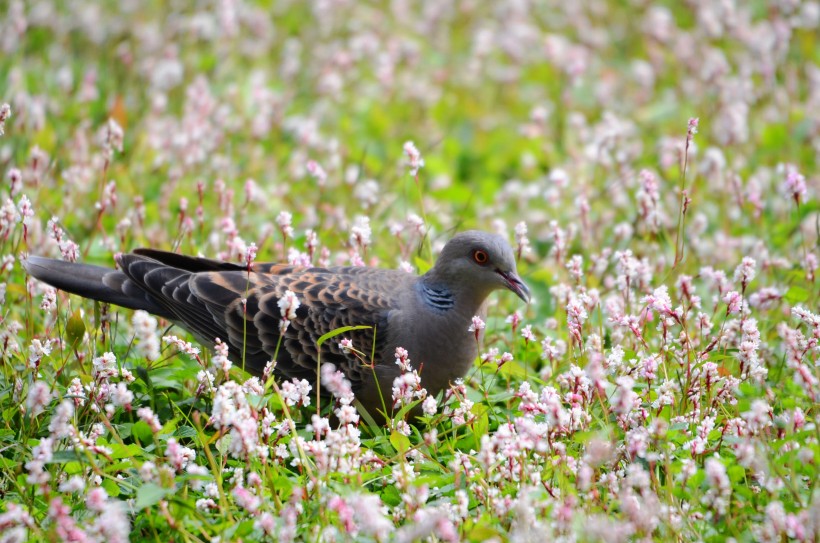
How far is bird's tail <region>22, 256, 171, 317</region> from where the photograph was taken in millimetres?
4160

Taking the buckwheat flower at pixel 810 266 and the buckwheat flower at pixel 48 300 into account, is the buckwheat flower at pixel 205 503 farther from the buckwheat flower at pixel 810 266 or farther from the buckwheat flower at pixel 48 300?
the buckwheat flower at pixel 810 266

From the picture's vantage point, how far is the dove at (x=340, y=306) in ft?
13.7

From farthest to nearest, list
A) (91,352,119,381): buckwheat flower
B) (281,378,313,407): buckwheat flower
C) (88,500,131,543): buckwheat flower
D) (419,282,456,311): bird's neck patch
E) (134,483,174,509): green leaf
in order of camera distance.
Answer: (419,282,456,311): bird's neck patch
(91,352,119,381): buckwheat flower
(281,378,313,407): buckwheat flower
(134,483,174,509): green leaf
(88,500,131,543): buckwheat flower

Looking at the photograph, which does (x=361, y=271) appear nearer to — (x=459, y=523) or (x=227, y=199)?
(x=227, y=199)

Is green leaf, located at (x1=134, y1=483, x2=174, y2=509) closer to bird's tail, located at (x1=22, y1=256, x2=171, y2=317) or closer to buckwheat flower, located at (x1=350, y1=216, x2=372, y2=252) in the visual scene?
bird's tail, located at (x1=22, y1=256, x2=171, y2=317)

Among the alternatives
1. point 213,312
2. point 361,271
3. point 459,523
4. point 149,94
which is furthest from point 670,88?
point 459,523

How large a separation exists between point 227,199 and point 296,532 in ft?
8.12

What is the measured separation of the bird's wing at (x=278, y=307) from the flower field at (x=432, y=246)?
140mm

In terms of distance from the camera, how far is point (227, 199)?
5.22 m

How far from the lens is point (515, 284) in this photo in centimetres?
416

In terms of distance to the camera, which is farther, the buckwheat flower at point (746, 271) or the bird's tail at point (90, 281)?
the bird's tail at point (90, 281)

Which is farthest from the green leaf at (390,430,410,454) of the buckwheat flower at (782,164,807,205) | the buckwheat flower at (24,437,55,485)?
the buckwheat flower at (782,164,807,205)

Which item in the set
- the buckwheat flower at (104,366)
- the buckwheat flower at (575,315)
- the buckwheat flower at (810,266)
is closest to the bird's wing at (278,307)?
the buckwheat flower at (104,366)

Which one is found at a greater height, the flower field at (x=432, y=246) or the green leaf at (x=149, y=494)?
the flower field at (x=432, y=246)
